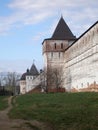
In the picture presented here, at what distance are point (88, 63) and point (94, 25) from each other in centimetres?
454

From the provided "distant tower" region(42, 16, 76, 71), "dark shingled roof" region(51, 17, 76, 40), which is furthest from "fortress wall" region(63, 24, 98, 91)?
"dark shingled roof" region(51, 17, 76, 40)

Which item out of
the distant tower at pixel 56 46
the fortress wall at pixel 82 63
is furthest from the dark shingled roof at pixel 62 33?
the fortress wall at pixel 82 63

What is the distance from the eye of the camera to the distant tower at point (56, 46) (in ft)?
218

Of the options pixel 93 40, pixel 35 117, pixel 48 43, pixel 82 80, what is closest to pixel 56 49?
pixel 48 43

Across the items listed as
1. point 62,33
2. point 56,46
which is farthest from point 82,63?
point 62,33

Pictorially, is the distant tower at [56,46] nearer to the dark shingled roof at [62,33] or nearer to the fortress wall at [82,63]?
the dark shingled roof at [62,33]

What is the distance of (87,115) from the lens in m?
16.1

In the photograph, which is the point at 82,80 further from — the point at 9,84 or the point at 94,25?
the point at 9,84

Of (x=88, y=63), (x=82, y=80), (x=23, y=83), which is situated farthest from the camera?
(x=23, y=83)

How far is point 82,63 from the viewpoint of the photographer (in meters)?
50.2

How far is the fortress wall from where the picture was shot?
43.5 m

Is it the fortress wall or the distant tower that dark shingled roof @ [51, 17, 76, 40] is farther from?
the fortress wall

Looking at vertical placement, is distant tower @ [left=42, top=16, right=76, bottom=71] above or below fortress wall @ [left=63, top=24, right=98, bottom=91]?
above

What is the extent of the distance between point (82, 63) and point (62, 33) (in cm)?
2006
